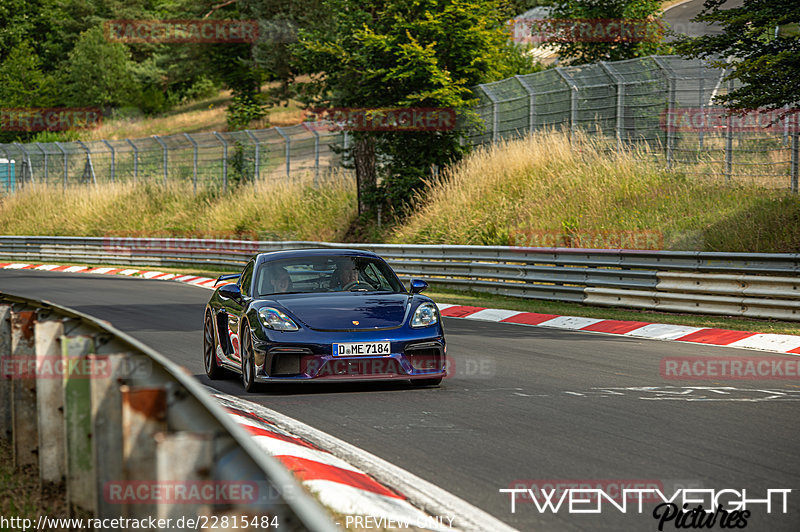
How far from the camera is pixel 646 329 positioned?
46.5 feet

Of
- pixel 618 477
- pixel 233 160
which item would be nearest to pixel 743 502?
pixel 618 477

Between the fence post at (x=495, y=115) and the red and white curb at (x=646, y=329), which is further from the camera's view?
the fence post at (x=495, y=115)

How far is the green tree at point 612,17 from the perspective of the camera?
32156 mm

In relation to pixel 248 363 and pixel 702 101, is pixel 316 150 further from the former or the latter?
pixel 248 363

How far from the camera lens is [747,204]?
18875mm

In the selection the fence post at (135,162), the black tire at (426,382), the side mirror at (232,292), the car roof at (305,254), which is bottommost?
the black tire at (426,382)

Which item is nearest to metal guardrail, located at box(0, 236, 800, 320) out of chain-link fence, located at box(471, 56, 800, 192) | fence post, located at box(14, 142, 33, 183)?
chain-link fence, located at box(471, 56, 800, 192)

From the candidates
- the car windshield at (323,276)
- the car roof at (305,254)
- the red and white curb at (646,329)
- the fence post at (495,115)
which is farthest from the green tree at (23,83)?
the car windshield at (323,276)

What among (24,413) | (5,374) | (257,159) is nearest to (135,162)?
(257,159)

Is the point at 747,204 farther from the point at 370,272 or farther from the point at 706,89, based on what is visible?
the point at 370,272

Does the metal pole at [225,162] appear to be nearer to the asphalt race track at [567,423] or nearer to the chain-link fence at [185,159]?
the chain-link fence at [185,159]

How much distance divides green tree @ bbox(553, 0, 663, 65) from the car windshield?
23.3 m

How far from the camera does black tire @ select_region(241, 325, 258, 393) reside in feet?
29.6

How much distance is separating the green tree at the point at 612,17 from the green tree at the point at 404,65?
4.61 metres
